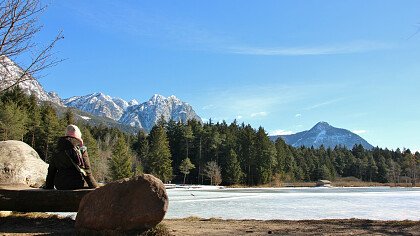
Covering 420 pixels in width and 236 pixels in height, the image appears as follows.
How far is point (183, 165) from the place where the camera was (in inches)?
3248

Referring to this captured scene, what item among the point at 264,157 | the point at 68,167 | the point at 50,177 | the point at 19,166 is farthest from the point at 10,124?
the point at 264,157

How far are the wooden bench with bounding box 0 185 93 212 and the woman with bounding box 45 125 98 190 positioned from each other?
0.22 meters

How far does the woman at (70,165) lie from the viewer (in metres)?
7.98

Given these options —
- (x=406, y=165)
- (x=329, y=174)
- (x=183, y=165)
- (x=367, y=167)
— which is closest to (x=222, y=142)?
(x=183, y=165)

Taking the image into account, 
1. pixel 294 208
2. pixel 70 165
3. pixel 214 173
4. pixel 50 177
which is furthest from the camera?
pixel 214 173

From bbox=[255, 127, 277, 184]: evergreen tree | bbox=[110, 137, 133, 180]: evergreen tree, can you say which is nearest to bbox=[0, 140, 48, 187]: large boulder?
bbox=[110, 137, 133, 180]: evergreen tree

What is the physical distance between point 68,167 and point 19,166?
4.49 meters

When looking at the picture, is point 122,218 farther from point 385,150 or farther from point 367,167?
point 385,150

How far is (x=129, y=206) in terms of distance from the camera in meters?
7.11

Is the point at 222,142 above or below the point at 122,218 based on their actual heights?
above

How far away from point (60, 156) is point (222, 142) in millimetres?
86589

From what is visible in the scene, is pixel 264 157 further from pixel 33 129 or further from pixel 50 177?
pixel 50 177

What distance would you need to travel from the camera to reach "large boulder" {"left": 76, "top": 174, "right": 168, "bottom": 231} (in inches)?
279

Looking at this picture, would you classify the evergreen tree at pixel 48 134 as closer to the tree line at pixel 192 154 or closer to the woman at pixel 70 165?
the tree line at pixel 192 154
